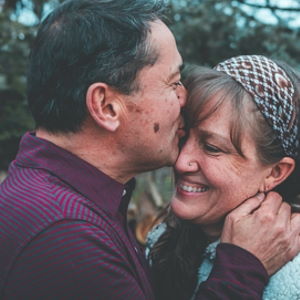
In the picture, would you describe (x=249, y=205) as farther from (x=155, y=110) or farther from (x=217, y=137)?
(x=155, y=110)

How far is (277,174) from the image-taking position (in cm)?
231

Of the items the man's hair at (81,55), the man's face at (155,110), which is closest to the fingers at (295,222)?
the man's face at (155,110)

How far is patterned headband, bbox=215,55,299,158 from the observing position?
6.97 feet

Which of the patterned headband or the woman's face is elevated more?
the patterned headband

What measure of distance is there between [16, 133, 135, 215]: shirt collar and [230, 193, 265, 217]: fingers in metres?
0.67

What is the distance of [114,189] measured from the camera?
2033 millimetres

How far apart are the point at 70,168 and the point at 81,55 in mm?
523

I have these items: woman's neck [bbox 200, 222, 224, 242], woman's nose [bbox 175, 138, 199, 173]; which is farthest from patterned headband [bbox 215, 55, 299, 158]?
woman's neck [bbox 200, 222, 224, 242]

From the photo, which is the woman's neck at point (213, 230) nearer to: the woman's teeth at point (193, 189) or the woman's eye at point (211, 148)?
the woman's teeth at point (193, 189)

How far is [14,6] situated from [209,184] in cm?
610

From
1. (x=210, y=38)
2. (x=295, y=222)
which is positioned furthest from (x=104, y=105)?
(x=210, y=38)

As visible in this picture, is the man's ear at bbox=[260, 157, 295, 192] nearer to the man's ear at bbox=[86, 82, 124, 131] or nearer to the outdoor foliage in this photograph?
the man's ear at bbox=[86, 82, 124, 131]

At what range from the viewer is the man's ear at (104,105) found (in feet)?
6.34

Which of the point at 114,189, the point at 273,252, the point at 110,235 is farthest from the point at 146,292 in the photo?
the point at 273,252
